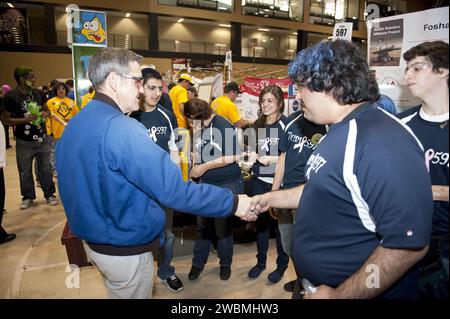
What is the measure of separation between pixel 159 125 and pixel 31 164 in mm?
3250

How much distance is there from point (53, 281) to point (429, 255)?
134 inches

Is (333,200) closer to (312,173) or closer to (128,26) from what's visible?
(312,173)

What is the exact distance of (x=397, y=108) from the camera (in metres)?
2.56

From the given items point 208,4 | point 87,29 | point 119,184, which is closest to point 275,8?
point 208,4

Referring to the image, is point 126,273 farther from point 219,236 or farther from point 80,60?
point 80,60

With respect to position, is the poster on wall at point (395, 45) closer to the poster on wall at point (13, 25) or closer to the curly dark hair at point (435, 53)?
the curly dark hair at point (435, 53)

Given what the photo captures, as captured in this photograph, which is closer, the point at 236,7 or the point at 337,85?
the point at 337,85

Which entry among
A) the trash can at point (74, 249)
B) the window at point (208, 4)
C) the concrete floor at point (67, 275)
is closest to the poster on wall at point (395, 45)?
the concrete floor at point (67, 275)

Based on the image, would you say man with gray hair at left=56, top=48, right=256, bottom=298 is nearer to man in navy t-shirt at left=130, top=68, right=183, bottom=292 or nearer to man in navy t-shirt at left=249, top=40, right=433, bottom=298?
man in navy t-shirt at left=249, top=40, right=433, bottom=298

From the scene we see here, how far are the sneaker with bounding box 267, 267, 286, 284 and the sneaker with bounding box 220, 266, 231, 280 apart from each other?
0.43m

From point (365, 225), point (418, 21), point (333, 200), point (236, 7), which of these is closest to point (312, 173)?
point (333, 200)

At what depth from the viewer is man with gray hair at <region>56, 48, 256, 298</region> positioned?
5.01 feet

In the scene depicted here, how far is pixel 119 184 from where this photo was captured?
5.13 ft

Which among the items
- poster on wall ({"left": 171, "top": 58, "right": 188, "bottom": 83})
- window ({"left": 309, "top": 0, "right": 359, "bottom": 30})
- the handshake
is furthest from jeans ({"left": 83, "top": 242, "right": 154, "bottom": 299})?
window ({"left": 309, "top": 0, "right": 359, "bottom": 30})
